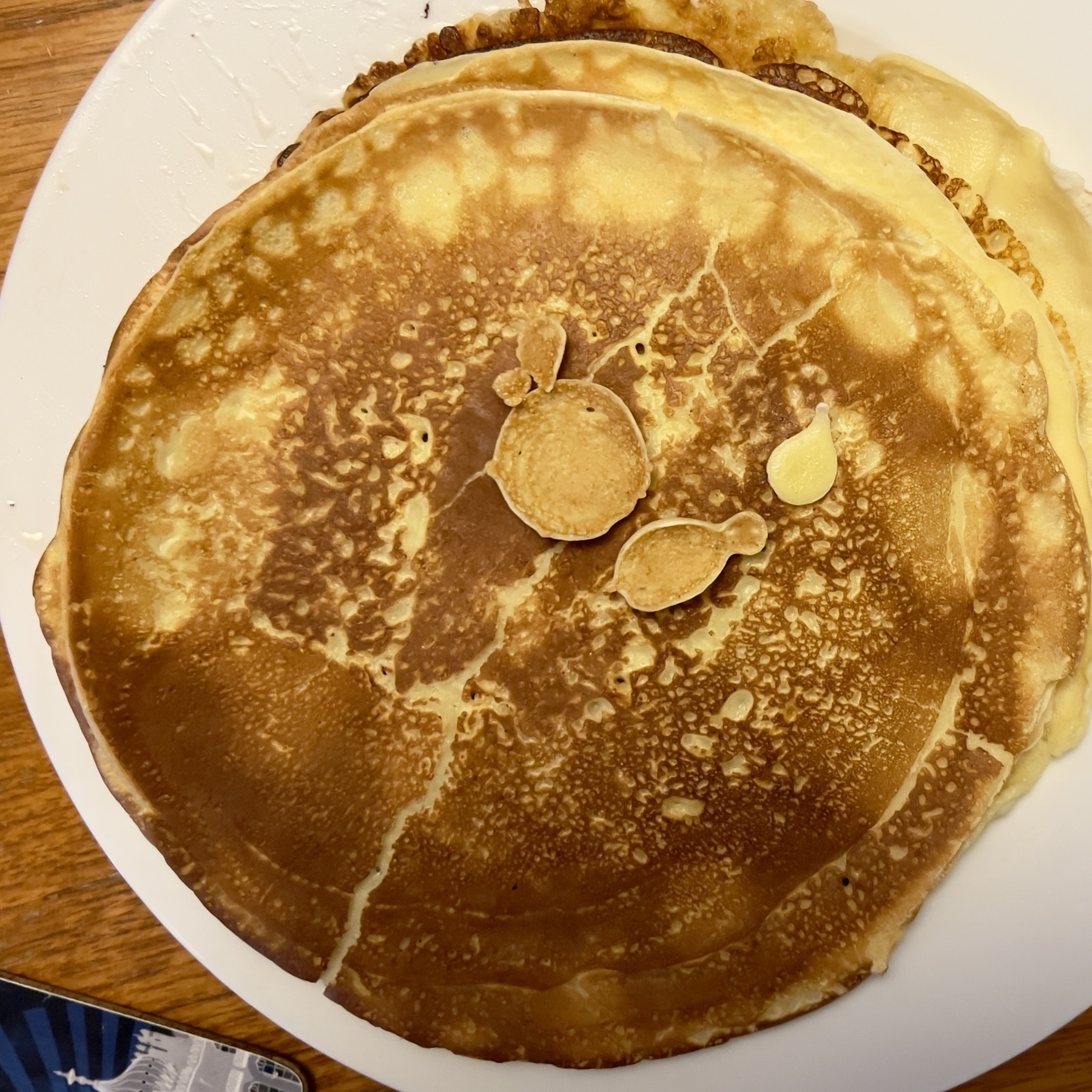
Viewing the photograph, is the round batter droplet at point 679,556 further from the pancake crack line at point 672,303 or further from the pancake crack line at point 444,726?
the pancake crack line at point 672,303

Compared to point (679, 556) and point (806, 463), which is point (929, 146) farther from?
point (679, 556)

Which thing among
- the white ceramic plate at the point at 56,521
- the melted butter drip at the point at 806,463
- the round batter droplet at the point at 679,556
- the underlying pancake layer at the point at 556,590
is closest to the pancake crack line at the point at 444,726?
the underlying pancake layer at the point at 556,590

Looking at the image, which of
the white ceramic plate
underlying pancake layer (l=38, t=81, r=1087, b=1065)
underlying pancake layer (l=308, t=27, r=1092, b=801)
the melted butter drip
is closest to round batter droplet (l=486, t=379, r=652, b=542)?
underlying pancake layer (l=38, t=81, r=1087, b=1065)

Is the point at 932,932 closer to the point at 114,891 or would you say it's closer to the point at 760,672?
the point at 760,672

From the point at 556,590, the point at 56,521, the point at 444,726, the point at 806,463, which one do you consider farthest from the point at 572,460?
the point at 56,521

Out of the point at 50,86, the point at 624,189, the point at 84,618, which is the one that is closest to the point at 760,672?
the point at 624,189

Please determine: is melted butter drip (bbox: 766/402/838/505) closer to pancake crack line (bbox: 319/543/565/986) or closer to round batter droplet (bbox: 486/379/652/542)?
round batter droplet (bbox: 486/379/652/542)

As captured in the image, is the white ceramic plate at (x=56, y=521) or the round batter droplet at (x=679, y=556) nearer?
the round batter droplet at (x=679, y=556)
